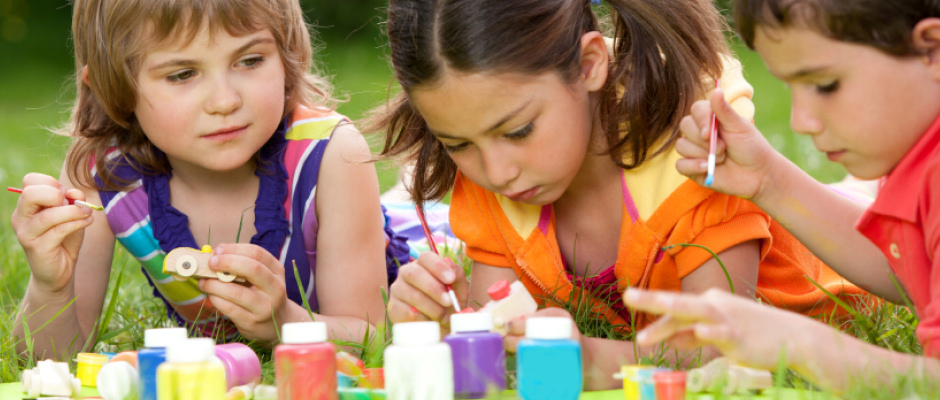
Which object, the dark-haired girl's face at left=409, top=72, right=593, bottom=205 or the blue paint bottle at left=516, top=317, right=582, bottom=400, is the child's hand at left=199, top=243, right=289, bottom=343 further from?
the blue paint bottle at left=516, top=317, right=582, bottom=400

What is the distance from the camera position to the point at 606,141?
217cm

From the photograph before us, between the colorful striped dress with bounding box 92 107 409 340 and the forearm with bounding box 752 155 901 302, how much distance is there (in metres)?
1.24

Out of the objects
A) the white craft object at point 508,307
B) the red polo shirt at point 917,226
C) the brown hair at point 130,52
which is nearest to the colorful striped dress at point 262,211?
the brown hair at point 130,52

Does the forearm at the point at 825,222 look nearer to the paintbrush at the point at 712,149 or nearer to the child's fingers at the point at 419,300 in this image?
the paintbrush at the point at 712,149

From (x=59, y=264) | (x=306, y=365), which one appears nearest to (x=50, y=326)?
(x=59, y=264)

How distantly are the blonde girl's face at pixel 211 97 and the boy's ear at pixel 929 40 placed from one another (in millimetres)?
1511

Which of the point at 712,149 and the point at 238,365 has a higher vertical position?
the point at 712,149

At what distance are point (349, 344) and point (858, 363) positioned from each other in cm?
113

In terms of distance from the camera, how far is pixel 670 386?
1440 millimetres

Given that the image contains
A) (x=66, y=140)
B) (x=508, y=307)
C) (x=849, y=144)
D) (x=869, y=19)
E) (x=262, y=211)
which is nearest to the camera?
(x=869, y=19)

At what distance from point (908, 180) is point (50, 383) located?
63.2 inches

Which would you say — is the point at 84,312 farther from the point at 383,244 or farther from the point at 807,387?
the point at 807,387

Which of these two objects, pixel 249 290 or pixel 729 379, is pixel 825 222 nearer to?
pixel 729 379

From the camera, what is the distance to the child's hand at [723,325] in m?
1.29
